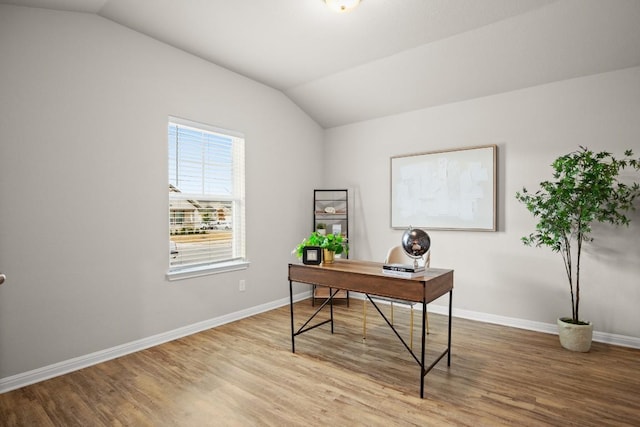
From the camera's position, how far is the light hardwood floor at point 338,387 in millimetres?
2039

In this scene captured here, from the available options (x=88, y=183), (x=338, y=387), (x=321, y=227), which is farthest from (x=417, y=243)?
(x=88, y=183)

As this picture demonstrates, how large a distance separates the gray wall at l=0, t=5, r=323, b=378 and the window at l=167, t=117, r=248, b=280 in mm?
143

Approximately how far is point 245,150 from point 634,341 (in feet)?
14.0

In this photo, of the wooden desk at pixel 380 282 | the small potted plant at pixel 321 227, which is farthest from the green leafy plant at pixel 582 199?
the small potted plant at pixel 321 227

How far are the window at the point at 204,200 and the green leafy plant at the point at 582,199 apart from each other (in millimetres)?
2997

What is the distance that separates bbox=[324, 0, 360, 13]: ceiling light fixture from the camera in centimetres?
259

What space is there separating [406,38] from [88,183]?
119 inches

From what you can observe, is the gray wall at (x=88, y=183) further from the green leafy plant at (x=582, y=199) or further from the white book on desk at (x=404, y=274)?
the green leafy plant at (x=582, y=199)

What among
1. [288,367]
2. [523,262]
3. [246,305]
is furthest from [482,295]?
[246,305]

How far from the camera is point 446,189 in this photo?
13.3 feet

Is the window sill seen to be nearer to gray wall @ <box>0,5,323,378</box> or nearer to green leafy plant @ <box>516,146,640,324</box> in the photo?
gray wall @ <box>0,5,323,378</box>

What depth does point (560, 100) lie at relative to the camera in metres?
3.39

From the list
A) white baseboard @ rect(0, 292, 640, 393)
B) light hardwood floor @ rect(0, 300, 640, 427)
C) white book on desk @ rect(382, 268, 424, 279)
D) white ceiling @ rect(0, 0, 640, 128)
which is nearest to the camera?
light hardwood floor @ rect(0, 300, 640, 427)

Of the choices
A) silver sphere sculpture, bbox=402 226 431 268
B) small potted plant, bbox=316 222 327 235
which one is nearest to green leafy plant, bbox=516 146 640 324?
silver sphere sculpture, bbox=402 226 431 268
